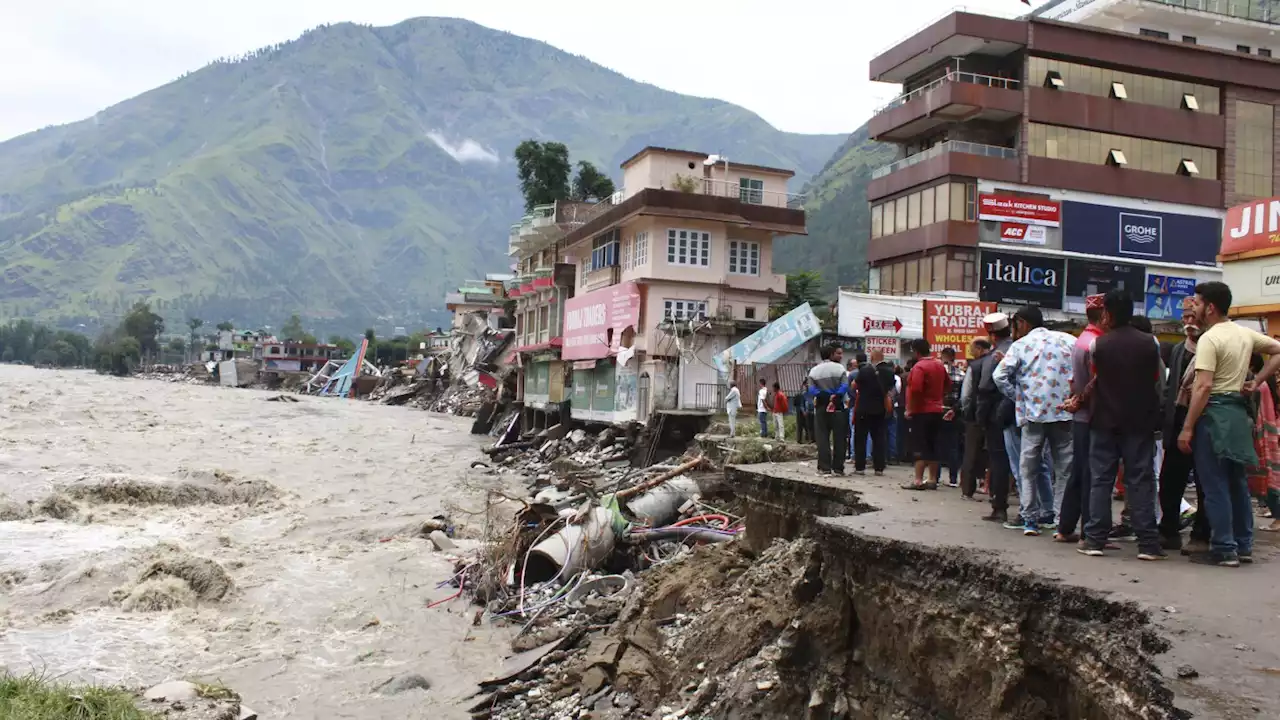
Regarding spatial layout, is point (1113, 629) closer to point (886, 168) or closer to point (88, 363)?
point (886, 168)

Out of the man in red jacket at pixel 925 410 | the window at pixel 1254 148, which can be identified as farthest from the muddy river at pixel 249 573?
the window at pixel 1254 148

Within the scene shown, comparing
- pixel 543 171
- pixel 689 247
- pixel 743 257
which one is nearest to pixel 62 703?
pixel 689 247

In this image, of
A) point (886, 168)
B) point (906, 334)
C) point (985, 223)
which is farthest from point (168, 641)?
Result: point (886, 168)

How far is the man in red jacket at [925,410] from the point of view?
35.0ft

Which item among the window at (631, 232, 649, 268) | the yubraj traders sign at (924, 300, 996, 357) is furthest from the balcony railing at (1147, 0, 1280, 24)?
the yubraj traders sign at (924, 300, 996, 357)

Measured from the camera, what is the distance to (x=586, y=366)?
37.9 m

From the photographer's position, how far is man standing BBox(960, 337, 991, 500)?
8859mm

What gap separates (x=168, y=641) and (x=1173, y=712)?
12503 mm

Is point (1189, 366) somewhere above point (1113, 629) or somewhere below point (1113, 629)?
above

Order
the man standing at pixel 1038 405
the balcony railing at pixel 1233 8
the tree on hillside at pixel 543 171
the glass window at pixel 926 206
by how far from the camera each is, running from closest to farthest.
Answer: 1. the man standing at pixel 1038 405
2. the glass window at pixel 926 206
3. the balcony railing at pixel 1233 8
4. the tree on hillside at pixel 543 171

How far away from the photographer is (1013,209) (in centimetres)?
3519

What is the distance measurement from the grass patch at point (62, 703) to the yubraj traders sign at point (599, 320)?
26.6 meters

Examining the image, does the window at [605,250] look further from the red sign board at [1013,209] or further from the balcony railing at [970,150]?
the red sign board at [1013,209]

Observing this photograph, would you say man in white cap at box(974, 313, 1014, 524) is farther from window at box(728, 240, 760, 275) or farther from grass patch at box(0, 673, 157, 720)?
window at box(728, 240, 760, 275)
